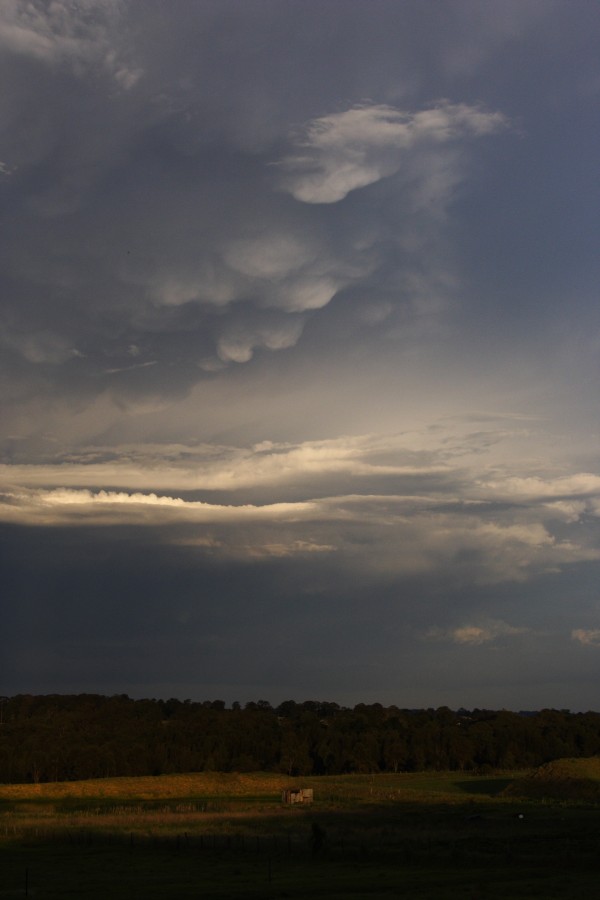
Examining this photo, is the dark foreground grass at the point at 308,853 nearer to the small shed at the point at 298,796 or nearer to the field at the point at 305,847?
the field at the point at 305,847

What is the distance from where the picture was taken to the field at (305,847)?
33312 millimetres

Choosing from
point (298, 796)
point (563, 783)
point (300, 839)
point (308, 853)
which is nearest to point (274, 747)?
point (563, 783)

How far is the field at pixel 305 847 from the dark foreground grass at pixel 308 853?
0.26 ft

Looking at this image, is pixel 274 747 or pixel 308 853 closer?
pixel 308 853

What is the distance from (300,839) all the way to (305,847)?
3.84 metres

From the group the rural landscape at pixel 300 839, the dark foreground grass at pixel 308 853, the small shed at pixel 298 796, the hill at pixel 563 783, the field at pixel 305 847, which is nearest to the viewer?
the dark foreground grass at pixel 308 853

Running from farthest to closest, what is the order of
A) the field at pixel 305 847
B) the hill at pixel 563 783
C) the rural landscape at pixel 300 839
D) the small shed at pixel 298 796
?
the hill at pixel 563 783, the small shed at pixel 298 796, the rural landscape at pixel 300 839, the field at pixel 305 847

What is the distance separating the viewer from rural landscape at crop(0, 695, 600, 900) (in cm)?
3388

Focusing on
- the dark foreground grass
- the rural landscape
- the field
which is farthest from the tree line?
the dark foreground grass

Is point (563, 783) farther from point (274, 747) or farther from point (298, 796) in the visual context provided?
point (274, 747)

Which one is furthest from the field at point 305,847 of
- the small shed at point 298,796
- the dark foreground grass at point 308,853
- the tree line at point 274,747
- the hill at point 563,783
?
the tree line at point 274,747

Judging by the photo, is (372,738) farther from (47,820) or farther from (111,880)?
(111,880)

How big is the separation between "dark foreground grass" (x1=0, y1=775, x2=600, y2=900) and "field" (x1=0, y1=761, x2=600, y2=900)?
79 mm

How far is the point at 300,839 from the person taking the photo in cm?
4841
